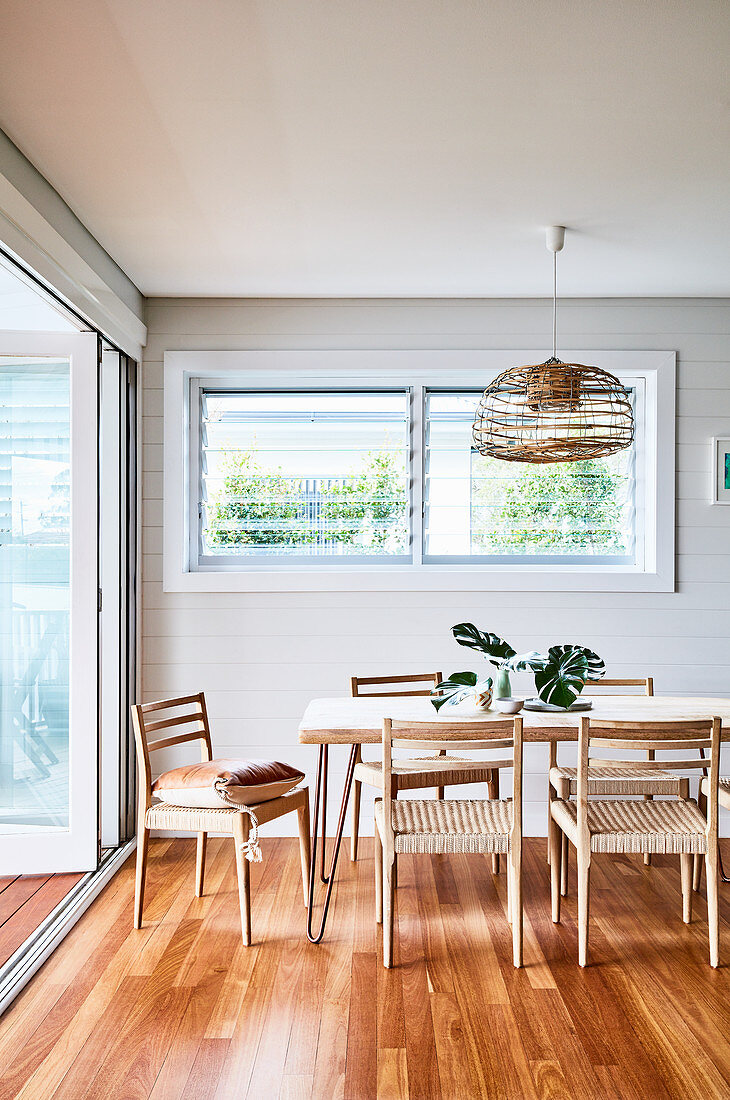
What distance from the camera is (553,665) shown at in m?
3.36

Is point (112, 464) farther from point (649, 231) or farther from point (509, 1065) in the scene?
point (509, 1065)

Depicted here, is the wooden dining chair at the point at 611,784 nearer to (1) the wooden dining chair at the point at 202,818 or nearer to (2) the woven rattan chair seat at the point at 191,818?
(1) the wooden dining chair at the point at 202,818

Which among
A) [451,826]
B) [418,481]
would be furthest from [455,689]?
[418,481]

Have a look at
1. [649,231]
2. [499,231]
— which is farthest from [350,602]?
[649,231]

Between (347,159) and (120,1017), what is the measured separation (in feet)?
9.04

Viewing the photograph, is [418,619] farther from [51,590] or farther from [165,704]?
[51,590]

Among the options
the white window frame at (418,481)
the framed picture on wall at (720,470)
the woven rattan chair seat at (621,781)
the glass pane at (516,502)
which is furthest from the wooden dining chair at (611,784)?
the framed picture on wall at (720,470)

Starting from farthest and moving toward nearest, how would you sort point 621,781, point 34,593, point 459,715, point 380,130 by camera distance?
point 34,593 → point 621,781 → point 459,715 → point 380,130

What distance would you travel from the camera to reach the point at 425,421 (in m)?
4.55

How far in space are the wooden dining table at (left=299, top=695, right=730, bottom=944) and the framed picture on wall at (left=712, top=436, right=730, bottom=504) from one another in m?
1.19

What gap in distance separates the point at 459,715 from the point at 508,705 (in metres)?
0.22

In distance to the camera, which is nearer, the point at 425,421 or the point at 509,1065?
the point at 509,1065

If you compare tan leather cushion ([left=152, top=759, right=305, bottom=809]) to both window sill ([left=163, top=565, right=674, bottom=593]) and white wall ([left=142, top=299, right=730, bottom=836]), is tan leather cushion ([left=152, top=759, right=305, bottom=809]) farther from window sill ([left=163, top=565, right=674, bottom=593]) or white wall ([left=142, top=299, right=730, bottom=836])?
window sill ([left=163, top=565, right=674, bottom=593])

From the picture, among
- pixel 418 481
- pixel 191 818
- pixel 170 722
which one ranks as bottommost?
pixel 191 818
